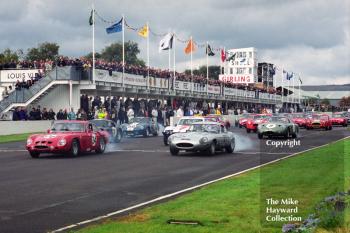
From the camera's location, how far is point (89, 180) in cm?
1554

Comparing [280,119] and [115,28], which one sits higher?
[115,28]

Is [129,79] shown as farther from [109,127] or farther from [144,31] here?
[109,127]

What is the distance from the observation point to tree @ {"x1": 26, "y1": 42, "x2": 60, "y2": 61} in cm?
9094

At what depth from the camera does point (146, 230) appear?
348 inches

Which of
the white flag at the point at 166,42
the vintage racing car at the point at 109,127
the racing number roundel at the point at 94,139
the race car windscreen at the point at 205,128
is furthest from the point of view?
the white flag at the point at 166,42

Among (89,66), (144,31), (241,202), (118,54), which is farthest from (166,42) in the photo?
(118,54)

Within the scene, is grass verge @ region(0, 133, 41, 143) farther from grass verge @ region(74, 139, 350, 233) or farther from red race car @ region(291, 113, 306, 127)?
red race car @ region(291, 113, 306, 127)

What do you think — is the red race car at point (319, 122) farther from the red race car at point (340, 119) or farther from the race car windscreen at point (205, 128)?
the race car windscreen at point (205, 128)

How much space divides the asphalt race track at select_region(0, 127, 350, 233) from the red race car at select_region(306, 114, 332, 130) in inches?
1010

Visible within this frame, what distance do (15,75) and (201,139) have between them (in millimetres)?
30725

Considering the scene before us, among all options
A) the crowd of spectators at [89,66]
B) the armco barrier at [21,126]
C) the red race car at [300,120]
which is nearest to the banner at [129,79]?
the crowd of spectators at [89,66]

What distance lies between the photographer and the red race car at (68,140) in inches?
899

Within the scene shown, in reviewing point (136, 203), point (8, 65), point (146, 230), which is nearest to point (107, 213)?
point (136, 203)

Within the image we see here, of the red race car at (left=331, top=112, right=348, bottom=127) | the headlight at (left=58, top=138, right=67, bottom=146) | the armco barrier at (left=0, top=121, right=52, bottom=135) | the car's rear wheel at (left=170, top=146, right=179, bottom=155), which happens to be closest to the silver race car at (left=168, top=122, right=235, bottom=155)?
the car's rear wheel at (left=170, top=146, right=179, bottom=155)
